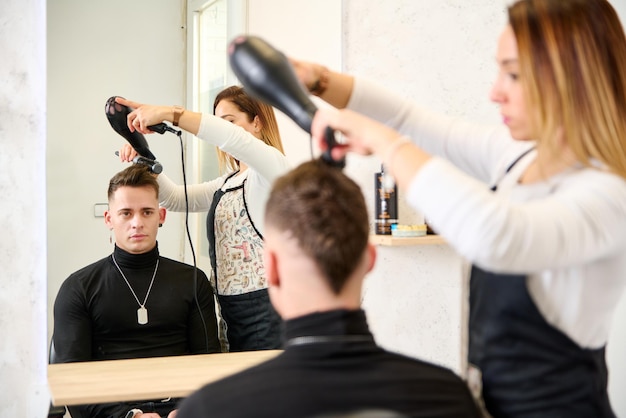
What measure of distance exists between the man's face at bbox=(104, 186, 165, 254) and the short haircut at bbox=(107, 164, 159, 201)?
1cm

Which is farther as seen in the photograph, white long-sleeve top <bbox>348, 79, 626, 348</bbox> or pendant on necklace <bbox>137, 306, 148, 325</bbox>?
pendant on necklace <bbox>137, 306, 148, 325</bbox>

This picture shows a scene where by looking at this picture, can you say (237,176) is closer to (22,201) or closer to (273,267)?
(22,201)

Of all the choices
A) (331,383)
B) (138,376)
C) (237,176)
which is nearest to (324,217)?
(331,383)

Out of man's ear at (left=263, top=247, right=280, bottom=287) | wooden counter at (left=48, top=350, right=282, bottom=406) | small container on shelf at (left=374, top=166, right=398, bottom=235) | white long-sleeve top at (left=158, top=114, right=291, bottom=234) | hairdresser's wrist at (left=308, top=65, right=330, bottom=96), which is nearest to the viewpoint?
man's ear at (left=263, top=247, right=280, bottom=287)

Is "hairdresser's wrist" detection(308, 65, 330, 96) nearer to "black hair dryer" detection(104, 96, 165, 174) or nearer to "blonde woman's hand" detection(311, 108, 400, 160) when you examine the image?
"blonde woman's hand" detection(311, 108, 400, 160)

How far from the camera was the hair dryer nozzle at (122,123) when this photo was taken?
78.5 inches

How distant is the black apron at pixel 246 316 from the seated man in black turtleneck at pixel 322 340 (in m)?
1.11

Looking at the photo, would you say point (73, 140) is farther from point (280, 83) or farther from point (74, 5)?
point (280, 83)

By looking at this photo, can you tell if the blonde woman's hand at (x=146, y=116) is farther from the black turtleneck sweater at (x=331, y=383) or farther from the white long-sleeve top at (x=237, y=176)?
the black turtleneck sweater at (x=331, y=383)

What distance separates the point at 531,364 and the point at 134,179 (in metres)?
1.34

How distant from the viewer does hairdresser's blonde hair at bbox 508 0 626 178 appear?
1.00 meters

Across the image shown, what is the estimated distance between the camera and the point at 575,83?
39.3 inches

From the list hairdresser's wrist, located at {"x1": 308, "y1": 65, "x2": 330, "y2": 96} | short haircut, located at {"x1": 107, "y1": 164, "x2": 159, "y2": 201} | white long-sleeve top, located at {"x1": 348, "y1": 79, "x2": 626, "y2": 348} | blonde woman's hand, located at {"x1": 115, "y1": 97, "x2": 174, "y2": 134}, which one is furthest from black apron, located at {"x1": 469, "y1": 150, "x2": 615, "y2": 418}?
short haircut, located at {"x1": 107, "y1": 164, "x2": 159, "y2": 201}

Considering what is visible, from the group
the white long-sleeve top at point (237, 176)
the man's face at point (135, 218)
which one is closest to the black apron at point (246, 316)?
the white long-sleeve top at point (237, 176)
